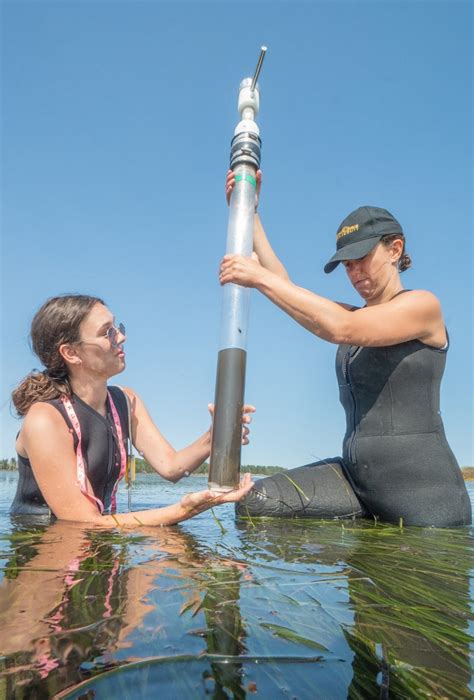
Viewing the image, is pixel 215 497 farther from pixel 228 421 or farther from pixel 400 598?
pixel 400 598

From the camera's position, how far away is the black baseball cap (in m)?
4.06

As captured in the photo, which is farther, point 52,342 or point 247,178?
point 52,342

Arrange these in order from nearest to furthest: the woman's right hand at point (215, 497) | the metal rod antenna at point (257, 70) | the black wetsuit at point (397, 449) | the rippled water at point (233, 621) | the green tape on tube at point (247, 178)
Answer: the rippled water at point (233, 621) < the woman's right hand at point (215, 497) < the green tape on tube at point (247, 178) < the metal rod antenna at point (257, 70) < the black wetsuit at point (397, 449)

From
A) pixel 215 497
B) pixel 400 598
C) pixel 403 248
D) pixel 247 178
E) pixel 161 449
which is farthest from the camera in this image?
pixel 161 449

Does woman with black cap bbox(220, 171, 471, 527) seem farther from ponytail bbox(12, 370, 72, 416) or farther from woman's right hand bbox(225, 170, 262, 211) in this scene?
ponytail bbox(12, 370, 72, 416)

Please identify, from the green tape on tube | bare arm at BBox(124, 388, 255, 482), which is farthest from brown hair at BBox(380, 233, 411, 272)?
bare arm at BBox(124, 388, 255, 482)

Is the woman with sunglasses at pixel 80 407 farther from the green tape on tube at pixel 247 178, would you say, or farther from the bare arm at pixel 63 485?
the green tape on tube at pixel 247 178

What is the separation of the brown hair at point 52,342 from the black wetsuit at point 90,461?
0.69 feet

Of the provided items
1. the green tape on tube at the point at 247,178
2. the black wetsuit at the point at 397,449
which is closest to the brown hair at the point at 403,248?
the black wetsuit at the point at 397,449

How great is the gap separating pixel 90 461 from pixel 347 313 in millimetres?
2569

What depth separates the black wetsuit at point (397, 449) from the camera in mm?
3986

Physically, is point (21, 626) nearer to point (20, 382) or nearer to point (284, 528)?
point (284, 528)

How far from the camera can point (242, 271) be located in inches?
123

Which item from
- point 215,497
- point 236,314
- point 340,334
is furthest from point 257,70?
point 215,497
